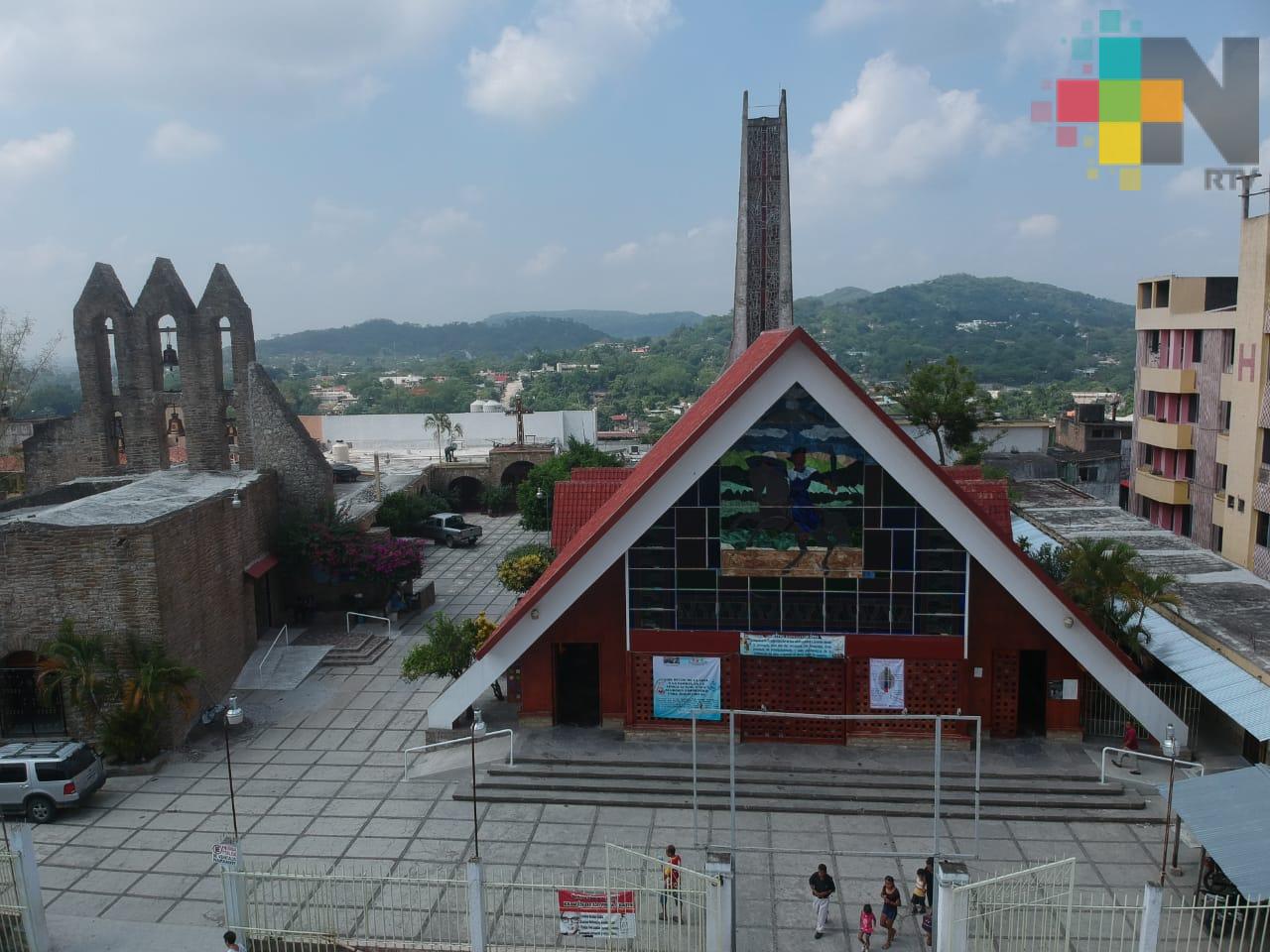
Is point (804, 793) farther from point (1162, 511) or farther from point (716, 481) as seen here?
point (1162, 511)

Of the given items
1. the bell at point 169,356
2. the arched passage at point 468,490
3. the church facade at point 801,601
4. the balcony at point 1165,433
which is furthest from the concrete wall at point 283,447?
the balcony at point 1165,433

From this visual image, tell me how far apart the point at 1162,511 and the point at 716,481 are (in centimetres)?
2561

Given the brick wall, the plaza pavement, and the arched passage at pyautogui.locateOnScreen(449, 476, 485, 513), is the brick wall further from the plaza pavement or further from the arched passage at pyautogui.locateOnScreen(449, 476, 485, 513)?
the arched passage at pyautogui.locateOnScreen(449, 476, 485, 513)

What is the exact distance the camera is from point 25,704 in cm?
1894

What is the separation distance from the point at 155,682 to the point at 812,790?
12395 mm

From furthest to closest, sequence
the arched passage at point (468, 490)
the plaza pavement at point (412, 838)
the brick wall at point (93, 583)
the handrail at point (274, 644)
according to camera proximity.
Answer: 1. the arched passage at point (468, 490)
2. the handrail at point (274, 644)
3. the brick wall at point (93, 583)
4. the plaza pavement at point (412, 838)

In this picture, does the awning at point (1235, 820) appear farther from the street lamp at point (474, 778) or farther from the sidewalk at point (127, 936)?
the sidewalk at point (127, 936)

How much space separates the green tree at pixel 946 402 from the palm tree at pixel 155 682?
86.6 ft

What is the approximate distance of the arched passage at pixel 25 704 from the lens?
18.8m

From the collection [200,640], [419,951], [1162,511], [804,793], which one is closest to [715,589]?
[804,793]

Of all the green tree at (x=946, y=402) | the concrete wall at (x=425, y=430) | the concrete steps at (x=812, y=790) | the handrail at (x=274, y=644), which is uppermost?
the green tree at (x=946, y=402)

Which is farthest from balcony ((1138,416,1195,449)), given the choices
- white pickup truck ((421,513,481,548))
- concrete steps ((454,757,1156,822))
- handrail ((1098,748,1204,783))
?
white pickup truck ((421,513,481,548))

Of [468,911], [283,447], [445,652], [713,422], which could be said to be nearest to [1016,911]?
[468,911]

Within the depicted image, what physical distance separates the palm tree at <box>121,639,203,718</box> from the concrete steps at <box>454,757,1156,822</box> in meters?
6.16
